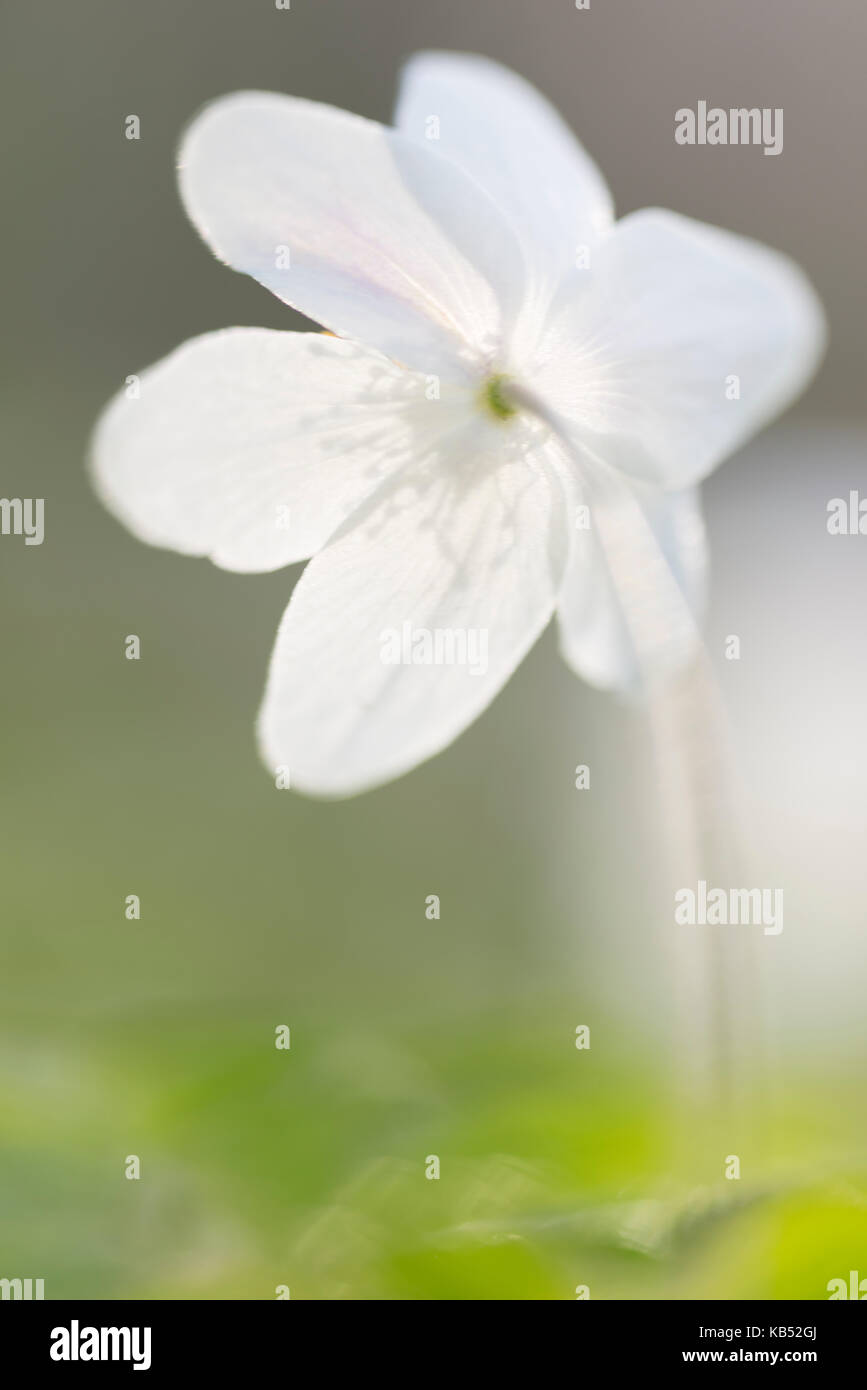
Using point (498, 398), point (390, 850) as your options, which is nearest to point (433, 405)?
point (498, 398)

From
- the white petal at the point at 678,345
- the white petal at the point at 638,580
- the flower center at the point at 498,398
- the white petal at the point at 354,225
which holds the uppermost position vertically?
the white petal at the point at 354,225

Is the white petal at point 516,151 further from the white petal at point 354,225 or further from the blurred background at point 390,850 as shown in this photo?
the blurred background at point 390,850

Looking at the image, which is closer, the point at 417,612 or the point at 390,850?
the point at 417,612

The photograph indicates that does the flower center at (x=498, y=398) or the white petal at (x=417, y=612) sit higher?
the flower center at (x=498, y=398)

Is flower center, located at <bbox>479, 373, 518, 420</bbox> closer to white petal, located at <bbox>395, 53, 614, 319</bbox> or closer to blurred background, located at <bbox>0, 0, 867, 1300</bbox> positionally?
white petal, located at <bbox>395, 53, 614, 319</bbox>

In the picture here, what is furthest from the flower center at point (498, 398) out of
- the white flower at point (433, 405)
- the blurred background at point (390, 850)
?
the blurred background at point (390, 850)

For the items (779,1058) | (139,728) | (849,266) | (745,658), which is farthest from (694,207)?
(779,1058)

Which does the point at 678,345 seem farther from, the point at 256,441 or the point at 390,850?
the point at 390,850
